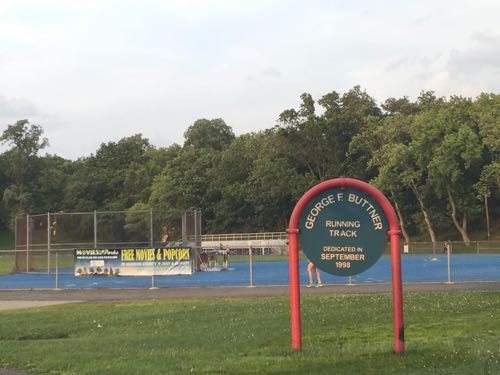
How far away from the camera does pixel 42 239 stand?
36688mm

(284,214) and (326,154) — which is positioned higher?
(326,154)

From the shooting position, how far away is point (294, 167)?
91625mm

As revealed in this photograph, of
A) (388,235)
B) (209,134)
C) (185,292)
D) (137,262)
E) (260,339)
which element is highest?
(209,134)

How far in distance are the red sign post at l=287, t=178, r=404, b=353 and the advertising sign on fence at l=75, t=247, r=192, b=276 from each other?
16658 millimetres

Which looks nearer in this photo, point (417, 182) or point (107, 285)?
point (107, 285)

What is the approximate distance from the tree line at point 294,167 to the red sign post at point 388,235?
5958 cm

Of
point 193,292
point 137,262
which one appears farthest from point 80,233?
point 193,292

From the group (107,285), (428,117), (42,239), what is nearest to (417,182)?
(428,117)

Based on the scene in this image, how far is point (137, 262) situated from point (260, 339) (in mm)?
16543

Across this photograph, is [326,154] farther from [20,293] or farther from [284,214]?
[20,293]

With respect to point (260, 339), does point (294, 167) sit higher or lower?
higher

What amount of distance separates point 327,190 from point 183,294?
13312 millimetres

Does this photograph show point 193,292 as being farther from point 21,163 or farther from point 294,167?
point 21,163

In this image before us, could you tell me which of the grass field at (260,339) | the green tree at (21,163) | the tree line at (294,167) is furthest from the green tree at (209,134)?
the grass field at (260,339)
